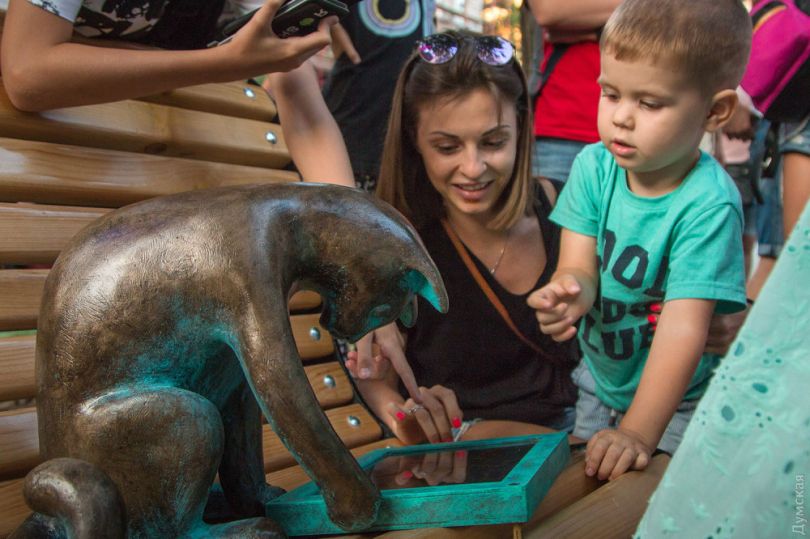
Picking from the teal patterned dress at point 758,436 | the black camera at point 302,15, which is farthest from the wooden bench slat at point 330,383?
the teal patterned dress at point 758,436

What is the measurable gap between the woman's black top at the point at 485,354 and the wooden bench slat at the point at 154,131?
21.6 inches

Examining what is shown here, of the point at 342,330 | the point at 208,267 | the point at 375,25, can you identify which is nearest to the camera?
the point at 208,267

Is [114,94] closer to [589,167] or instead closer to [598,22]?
[589,167]

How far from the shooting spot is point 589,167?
1.71 meters

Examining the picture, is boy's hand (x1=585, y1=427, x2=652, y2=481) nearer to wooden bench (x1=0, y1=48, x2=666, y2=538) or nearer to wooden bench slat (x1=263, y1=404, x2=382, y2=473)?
wooden bench (x1=0, y1=48, x2=666, y2=538)

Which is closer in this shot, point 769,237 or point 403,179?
point 403,179

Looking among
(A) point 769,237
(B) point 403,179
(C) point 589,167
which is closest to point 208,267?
(C) point 589,167

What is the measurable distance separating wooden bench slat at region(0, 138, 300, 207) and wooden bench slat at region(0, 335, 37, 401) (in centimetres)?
29

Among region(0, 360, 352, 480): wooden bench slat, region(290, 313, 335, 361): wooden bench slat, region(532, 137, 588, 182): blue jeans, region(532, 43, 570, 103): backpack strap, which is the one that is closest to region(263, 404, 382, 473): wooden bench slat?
region(0, 360, 352, 480): wooden bench slat

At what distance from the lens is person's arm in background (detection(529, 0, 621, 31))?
2154 mm

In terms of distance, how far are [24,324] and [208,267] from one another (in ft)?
2.11

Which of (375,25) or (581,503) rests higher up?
(375,25)

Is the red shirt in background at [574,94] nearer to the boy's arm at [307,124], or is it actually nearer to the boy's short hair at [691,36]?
the boy's arm at [307,124]

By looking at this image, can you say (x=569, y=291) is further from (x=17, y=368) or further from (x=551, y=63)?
(x=551, y=63)
